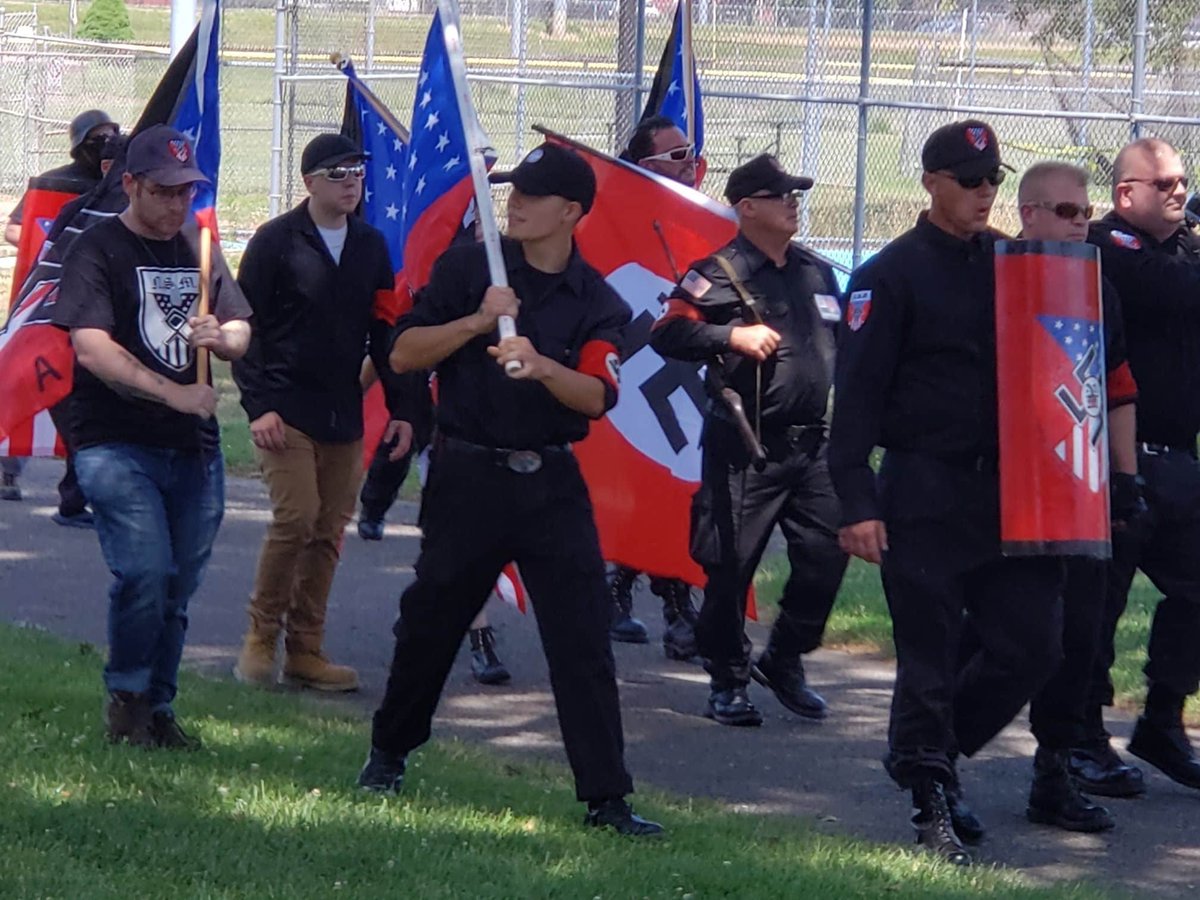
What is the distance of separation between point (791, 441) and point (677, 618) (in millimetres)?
1515

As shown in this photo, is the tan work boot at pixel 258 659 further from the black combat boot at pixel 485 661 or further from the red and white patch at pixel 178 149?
the red and white patch at pixel 178 149

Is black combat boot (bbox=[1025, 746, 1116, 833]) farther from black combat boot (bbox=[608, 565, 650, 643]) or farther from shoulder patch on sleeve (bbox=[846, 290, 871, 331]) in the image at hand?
black combat boot (bbox=[608, 565, 650, 643])

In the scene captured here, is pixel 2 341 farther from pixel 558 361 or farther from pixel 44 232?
pixel 44 232

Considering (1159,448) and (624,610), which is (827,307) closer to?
(1159,448)

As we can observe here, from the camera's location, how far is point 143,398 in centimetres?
594

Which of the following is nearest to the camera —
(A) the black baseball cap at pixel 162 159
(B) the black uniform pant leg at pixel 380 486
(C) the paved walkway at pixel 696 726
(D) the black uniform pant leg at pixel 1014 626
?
(D) the black uniform pant leg at pixel 1014 626

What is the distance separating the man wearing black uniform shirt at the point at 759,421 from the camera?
24.1 ft

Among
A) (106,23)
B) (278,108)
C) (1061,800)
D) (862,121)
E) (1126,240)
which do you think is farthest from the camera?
(106,23)

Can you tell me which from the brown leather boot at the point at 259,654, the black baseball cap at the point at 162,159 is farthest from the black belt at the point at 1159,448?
the brown leather boot at the point at 259,654

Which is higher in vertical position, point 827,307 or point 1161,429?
point 827,307

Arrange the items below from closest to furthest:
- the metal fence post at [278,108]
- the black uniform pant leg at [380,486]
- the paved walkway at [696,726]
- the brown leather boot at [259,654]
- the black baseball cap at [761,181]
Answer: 1. the paved walkway at [696,726]
2. the black baseball cap at [761,181]
3. the brown leather boot at [259,654]
4. the black uniform pant leg at [380,486]
5. the metal fence post at [278,108]

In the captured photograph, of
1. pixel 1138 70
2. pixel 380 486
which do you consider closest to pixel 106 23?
pixel 1138 70

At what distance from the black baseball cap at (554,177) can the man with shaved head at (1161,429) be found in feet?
6.29

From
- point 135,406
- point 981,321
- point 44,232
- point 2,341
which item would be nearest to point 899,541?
point 981,321
